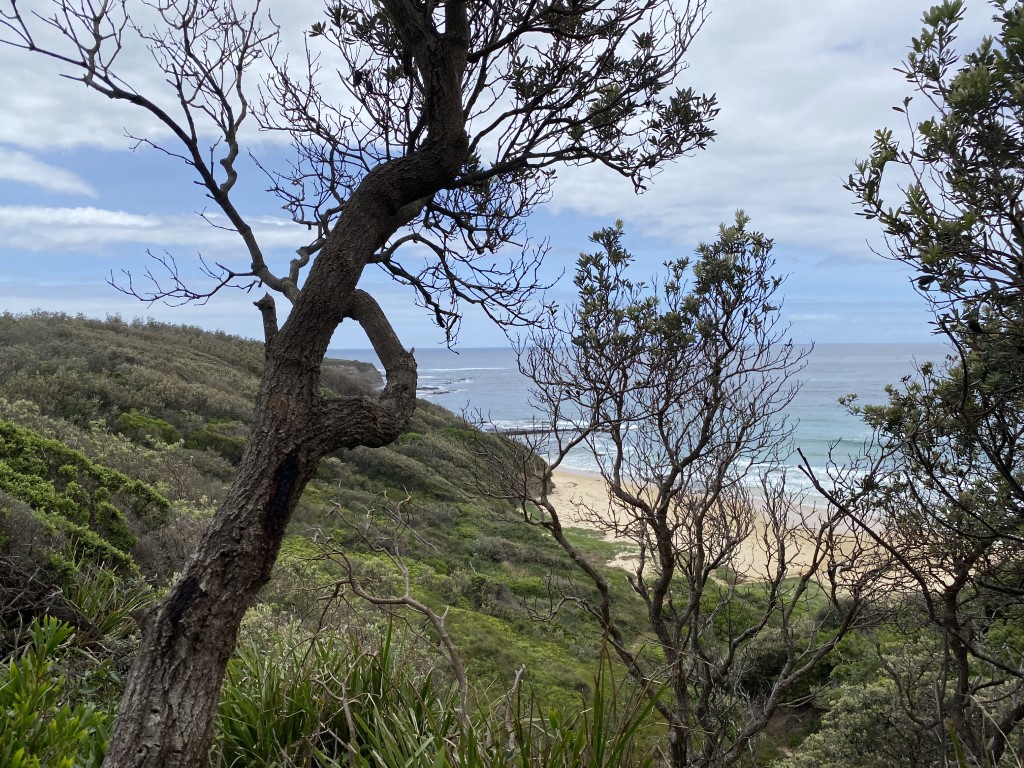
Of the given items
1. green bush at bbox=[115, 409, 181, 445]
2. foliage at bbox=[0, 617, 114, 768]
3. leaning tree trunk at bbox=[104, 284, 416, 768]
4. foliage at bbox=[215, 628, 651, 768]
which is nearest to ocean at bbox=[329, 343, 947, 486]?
green bush at bbox=[115, 409, 181, 445]

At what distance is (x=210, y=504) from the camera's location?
9172 millimetres

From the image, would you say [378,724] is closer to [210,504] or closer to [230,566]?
[230,566]

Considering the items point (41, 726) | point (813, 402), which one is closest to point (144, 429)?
point (41, 726)

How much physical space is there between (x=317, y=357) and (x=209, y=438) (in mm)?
13226

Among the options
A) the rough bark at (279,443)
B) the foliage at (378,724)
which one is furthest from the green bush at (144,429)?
the rough bark at (279,443)

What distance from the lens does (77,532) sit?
5719mm

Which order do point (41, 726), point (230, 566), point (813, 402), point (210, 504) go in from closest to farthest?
1. point (41, 726)
2. point (230, 566)
3. point (210, 504)
4. point (813, 402)

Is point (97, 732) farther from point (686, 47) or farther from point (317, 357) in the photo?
point (686, 47)

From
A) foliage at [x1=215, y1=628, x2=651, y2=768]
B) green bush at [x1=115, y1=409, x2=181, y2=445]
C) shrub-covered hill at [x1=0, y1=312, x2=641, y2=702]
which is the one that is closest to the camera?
foliage at [x1=215, y1=628, x2=651, y2=768]

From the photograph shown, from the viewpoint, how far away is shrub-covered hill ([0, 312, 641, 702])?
532 cm

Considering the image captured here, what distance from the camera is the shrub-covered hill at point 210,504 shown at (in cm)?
532

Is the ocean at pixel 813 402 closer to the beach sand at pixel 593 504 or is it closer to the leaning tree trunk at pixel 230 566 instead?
the beach sand at pixel 593 504

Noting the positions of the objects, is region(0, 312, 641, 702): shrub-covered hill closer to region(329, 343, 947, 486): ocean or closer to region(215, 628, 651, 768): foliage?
region(215, 628, 651, 768): foliage

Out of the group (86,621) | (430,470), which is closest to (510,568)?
(430,470)
